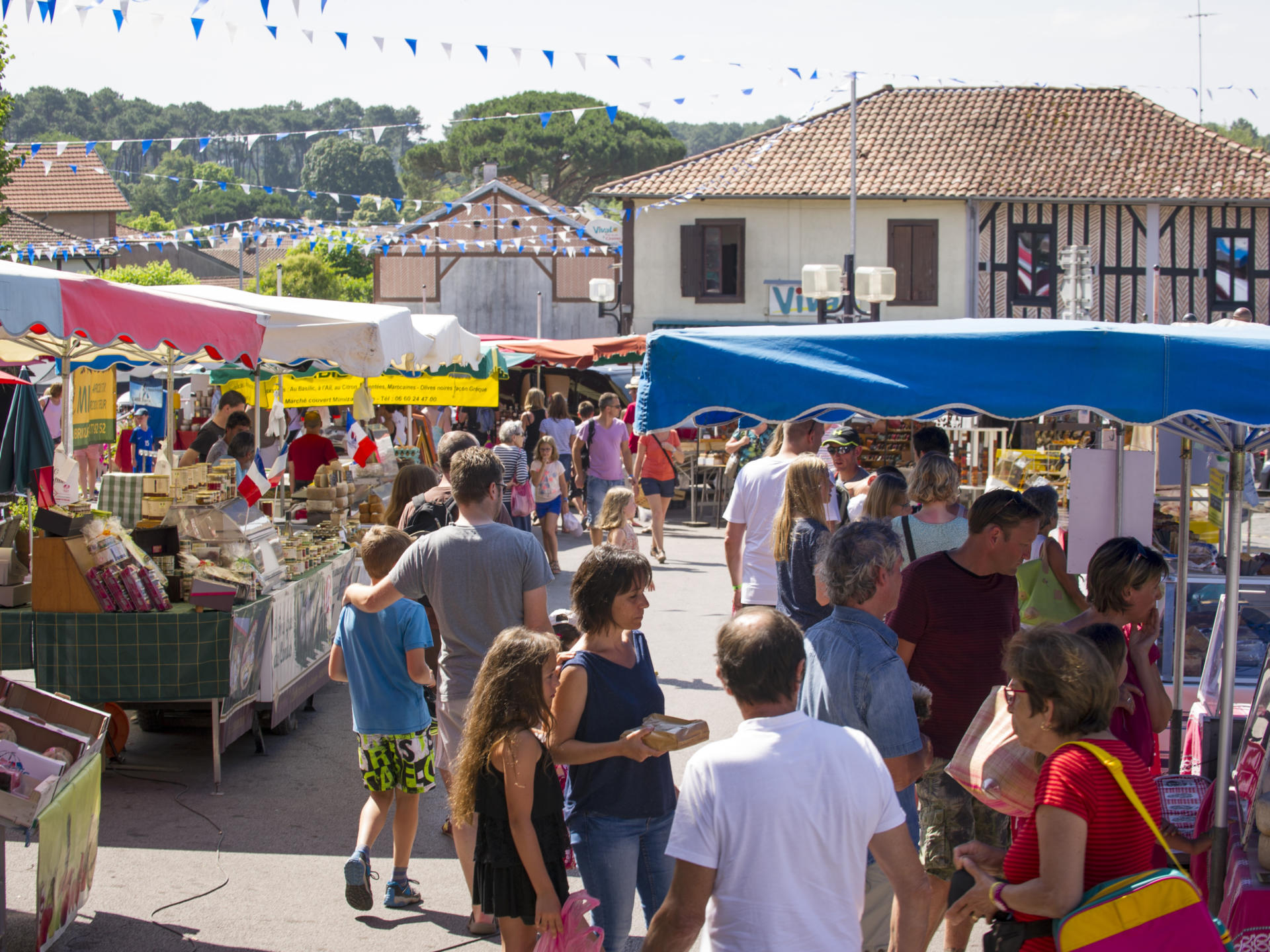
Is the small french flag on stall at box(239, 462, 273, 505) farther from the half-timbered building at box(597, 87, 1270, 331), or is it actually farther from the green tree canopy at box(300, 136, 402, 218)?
the green tree canopy at box(300, 136, 402, 218)

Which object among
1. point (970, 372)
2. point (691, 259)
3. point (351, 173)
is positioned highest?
point (351, 173)

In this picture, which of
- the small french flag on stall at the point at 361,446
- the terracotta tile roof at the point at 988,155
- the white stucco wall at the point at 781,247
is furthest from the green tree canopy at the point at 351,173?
the small french flag on stall at the point at 361,446

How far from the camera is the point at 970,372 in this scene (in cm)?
362

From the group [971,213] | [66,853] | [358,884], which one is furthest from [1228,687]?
A: [971,213]

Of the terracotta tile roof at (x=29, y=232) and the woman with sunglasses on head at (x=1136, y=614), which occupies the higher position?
the terracotta tile roof at (x=29, y=232)

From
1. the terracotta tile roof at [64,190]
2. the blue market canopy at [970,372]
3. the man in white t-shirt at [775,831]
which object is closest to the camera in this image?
the man in white t-shirt at [775,831]

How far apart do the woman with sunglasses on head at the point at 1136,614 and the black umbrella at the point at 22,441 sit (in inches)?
324

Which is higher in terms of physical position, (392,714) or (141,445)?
(141,445)

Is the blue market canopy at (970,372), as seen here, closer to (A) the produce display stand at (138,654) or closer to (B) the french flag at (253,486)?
(A) the produce display stand at (138,654)

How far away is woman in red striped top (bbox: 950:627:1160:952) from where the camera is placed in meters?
2.52

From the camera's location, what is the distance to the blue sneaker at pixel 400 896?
4.65 metres

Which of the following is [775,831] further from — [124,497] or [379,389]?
[379,389]

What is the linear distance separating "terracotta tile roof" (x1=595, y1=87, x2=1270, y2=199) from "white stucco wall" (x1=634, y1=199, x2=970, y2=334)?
49 cm

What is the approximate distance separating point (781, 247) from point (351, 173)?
8510 centimetres
